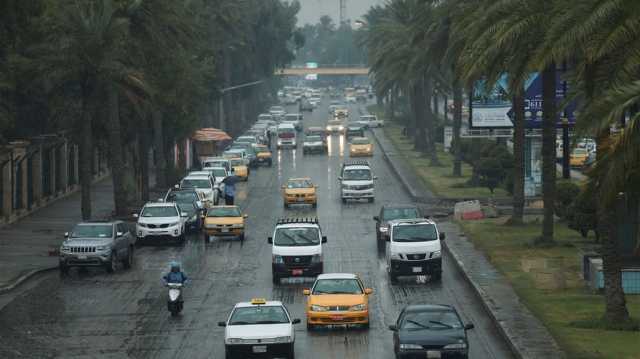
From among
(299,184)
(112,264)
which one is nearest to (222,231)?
(112,264)

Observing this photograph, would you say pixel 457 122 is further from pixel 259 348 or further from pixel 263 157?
pixel 259 348

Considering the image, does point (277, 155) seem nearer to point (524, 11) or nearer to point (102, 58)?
point (102, 58)

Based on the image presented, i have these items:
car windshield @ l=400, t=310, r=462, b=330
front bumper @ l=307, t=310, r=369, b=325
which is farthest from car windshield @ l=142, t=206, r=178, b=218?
car windshield @ l=400, t=310, r=462, b=330

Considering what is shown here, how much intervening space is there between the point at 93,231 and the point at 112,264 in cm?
140

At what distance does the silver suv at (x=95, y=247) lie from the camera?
154ft

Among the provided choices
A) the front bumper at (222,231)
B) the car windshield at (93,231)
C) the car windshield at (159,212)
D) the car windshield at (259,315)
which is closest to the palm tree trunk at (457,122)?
the front bumper at (222,231)

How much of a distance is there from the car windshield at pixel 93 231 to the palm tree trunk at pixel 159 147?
80.1 feet

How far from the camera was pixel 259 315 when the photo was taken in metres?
31.6

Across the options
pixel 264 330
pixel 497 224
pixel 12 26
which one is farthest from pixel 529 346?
pixel 497 224

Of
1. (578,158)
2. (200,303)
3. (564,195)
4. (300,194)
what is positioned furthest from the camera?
(578,158)

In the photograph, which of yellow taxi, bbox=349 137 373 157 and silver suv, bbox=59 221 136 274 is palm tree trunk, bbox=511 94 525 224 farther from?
yellow taxi, bbox=349 137 373 157

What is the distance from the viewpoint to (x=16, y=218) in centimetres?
6531

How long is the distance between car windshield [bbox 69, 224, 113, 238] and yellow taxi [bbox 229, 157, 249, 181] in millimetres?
41118

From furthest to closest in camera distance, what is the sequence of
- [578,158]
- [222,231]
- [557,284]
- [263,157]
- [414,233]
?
1. [263,157]
2. [578,158]
3. [222,231]
4. [414,233]
5. [557,284]
